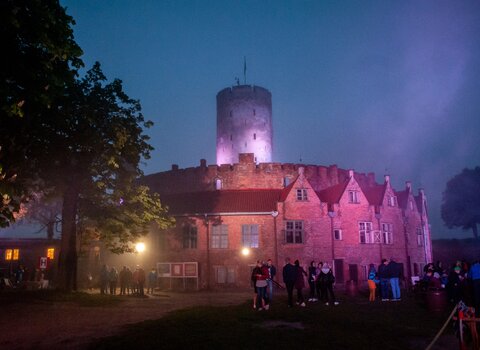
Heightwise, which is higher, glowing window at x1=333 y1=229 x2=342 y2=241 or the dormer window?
the dormer window

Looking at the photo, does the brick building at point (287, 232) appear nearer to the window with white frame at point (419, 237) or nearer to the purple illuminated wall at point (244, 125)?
the window with white frame at point (419, 237)

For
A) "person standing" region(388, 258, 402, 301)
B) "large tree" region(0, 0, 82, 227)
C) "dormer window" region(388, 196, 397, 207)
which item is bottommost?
"person standing" region(388, 258, 402, 301)

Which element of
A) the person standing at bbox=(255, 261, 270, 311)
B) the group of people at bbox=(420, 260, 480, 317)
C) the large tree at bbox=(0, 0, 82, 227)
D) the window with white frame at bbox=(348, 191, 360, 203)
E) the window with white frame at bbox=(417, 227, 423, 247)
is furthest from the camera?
the window with white frame at bbox=(417, 227, 423, 247)

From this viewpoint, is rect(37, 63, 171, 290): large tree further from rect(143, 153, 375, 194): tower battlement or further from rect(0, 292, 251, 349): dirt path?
rect(143, 153, 375, 194): tower battlement

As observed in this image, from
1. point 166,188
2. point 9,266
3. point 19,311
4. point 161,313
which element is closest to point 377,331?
point 161,313

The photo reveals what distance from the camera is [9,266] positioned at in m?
40.2

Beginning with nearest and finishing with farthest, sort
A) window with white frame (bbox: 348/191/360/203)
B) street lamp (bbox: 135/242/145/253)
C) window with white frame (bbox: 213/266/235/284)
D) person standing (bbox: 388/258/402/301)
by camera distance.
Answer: person standing (bbox: 388/258/402/301) → window with white frame (bbox: 213/266/235/284) → street lamp (bbox: 135/242/145/253) → window with white frame (bbox: 348/191/360/203)

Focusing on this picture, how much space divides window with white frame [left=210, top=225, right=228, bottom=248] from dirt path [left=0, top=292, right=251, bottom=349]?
13.5 metres

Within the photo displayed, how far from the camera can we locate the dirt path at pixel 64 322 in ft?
37.1

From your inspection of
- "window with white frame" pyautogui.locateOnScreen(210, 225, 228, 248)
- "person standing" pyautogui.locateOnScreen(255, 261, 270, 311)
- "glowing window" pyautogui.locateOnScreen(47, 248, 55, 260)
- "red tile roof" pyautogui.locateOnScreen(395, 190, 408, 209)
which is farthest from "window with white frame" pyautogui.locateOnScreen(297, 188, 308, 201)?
"glowing window" pyautogui.locateOnScreen(47, 248, 55, 260)

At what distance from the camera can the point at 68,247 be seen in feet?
73.9

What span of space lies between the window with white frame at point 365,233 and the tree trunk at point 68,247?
2304 cm

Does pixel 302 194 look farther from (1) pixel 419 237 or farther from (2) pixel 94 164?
(2) pixel 94 164

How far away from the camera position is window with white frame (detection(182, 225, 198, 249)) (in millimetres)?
34031
